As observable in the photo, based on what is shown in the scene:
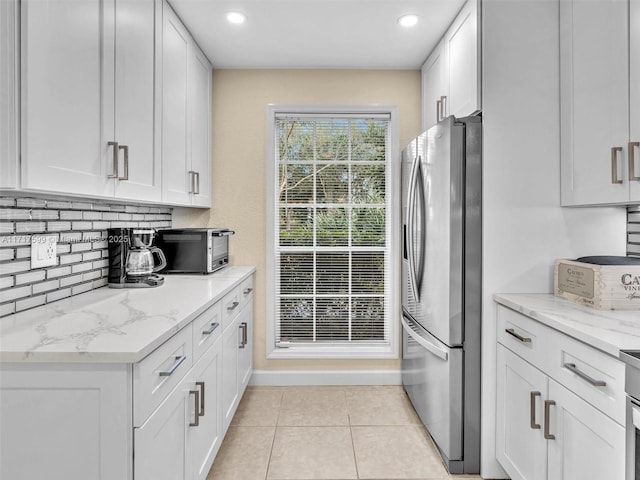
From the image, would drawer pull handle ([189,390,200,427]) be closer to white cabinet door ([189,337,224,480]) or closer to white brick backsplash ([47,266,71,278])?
white cabinet door ([189,337,224,480])

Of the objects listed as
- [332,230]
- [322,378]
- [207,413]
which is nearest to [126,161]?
[207,413]

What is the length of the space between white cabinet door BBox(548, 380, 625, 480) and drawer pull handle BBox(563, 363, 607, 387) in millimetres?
88

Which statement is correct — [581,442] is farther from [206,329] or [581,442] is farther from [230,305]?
[230,305]

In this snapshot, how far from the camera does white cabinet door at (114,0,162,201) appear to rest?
1662mm

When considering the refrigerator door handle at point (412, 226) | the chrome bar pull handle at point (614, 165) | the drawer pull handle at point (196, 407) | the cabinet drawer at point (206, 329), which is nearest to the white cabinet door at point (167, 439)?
the drawer pull handle at point (196, 407)

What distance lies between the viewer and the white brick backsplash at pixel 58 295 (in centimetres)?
165

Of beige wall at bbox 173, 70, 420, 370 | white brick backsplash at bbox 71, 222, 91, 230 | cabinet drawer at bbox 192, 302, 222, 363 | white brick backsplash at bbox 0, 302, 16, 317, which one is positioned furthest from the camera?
beige wall at bbox 173, 70, 420, 370

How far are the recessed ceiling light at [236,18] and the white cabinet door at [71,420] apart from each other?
2.07m

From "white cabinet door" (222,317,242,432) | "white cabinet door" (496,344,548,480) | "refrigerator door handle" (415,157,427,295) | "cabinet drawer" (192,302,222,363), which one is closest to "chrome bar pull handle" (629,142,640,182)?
"white cabinet door" (496,344,548,480)

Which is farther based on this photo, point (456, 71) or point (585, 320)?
point (456, 71)

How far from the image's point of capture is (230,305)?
2252 mm

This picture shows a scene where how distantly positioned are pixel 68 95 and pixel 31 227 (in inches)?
23.1

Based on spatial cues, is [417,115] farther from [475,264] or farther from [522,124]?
[475,264]

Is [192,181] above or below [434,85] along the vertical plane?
below
